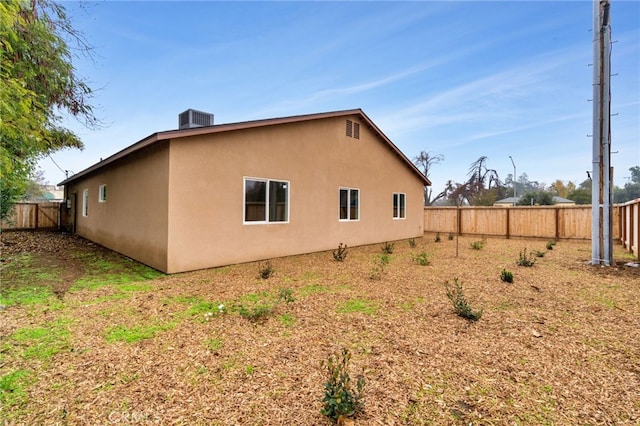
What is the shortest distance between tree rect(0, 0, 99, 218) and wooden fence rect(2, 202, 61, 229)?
10.9 meters

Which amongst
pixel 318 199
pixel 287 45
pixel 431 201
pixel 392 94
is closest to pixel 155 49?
pixel 287 45

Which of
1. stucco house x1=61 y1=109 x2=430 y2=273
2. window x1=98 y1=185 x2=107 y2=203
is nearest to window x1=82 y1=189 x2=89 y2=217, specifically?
stucco house x1=61 y1=109 x2=430 y2=273

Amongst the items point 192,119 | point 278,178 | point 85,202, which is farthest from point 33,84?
point 85,202

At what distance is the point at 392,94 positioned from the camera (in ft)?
49.1

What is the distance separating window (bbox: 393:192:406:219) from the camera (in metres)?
13.9

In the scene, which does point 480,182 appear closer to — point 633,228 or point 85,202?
point 633,228

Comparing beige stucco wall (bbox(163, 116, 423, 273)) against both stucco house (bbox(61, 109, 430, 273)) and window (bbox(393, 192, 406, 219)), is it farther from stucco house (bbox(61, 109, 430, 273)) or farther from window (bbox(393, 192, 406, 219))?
window (bbox(393, 192, 406, 219))

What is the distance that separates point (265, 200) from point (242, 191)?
0.87 meters

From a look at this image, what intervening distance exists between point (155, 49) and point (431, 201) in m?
31.3

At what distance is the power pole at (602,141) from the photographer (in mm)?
7590

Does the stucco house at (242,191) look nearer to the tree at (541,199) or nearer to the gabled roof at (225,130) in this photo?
the gabled roof at (225,130)

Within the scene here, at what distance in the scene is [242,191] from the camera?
7.78 metres

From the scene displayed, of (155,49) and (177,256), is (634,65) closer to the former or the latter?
(177,256)

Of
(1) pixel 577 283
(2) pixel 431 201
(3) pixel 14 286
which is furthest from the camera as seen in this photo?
(2) pixel 431 201
